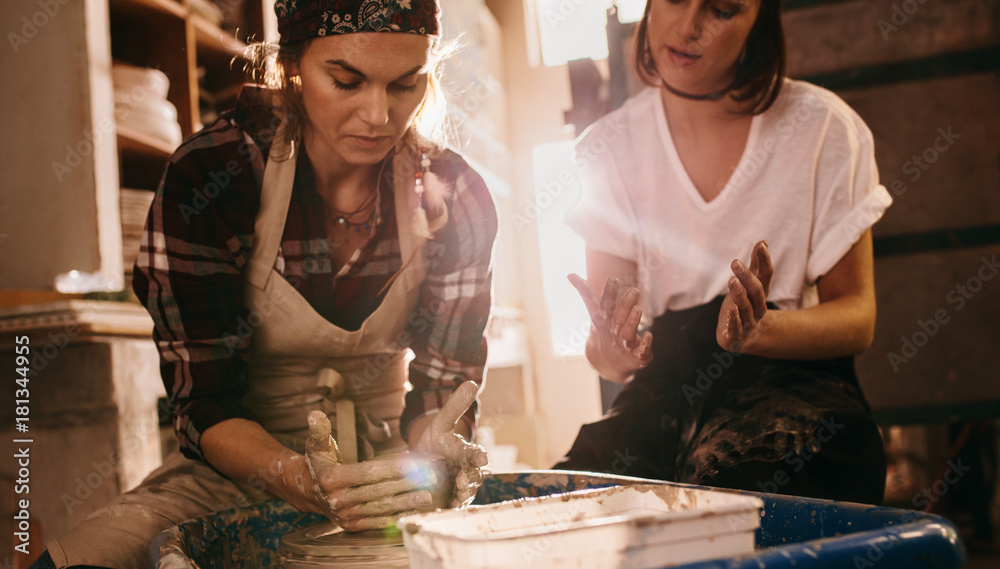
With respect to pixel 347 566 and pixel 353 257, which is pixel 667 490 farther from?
pixel 353 257

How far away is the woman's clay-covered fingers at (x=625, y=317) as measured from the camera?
1.17 meters

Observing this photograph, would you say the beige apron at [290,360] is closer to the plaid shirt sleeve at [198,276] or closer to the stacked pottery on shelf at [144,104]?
the plaid shirt sleeve at [198,276]

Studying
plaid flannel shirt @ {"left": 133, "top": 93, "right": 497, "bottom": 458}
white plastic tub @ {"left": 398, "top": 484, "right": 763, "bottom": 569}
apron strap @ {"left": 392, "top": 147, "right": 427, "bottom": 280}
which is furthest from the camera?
apron strap @ {"left": 392, "top": 147, "right": 427, "bottom": 280}

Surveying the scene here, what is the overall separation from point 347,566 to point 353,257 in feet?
2.08

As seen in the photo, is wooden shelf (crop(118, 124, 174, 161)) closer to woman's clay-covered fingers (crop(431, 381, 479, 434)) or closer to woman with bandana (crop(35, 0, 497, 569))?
woman with bandana (crop(35, 0, 497, 569))

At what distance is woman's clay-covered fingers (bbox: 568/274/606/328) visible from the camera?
1.23 meters

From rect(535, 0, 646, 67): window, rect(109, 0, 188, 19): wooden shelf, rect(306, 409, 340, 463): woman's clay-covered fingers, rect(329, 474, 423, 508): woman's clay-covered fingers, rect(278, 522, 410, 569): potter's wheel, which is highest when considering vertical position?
rect(535, 0, 646, 67): window

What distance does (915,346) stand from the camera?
2199 mm

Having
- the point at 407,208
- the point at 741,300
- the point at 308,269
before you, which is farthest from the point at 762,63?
the point at 308,269

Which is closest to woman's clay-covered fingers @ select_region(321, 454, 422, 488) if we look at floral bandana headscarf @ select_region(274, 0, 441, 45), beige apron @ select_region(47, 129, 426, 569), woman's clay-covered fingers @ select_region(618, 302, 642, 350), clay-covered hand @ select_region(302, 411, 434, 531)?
clay-covered hand @ select_region(302, 411, 434, 531)

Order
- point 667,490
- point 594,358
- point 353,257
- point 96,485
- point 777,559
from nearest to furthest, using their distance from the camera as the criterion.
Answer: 1. point 777,559
2. point 667,490
3. point 353,257
4. point 594,358
5. point 96,485

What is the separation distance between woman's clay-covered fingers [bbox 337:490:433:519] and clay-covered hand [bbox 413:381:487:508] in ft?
0.21

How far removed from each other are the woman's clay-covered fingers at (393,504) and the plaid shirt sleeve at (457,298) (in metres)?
0.49

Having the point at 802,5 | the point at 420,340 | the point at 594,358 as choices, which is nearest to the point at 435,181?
the point at 420,340
